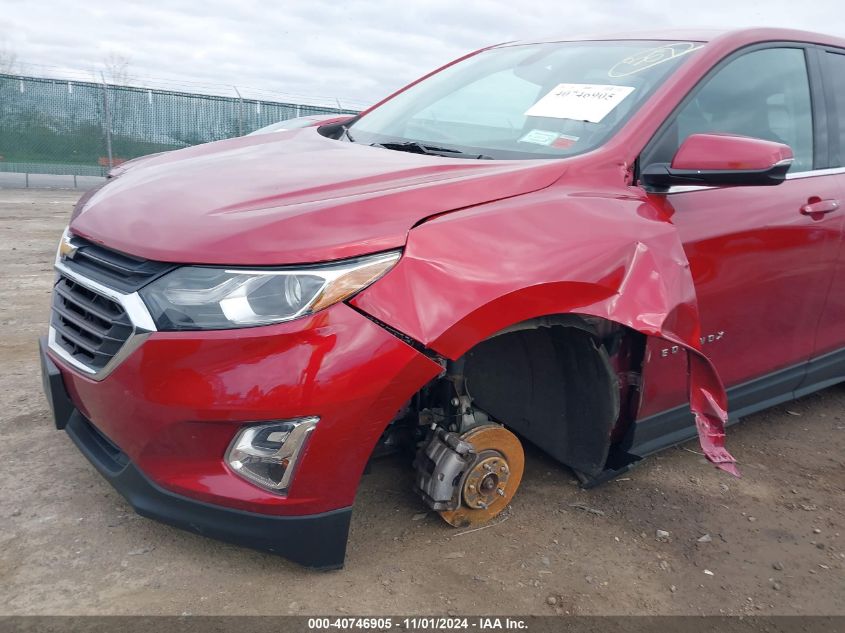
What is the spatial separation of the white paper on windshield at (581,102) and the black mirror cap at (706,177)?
279mm

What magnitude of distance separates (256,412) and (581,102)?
1584mm

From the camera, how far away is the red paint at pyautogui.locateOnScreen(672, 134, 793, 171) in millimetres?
2176

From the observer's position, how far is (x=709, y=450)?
89.3 inches

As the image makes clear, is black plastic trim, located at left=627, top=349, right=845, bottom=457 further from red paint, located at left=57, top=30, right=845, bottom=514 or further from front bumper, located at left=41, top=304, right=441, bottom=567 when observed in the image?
front bumper, located at left=41, top=304, right=441, bottom=567

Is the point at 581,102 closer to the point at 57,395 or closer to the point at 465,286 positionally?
the point at 465,286

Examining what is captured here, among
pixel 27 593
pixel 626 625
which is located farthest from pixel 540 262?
pixel 27 593

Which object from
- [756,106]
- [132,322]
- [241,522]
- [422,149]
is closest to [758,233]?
[756,106]

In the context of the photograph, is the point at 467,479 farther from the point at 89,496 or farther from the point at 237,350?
the point at 89,496

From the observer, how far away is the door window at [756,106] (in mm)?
2453

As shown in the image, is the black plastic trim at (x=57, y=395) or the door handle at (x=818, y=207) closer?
the black plastic trim at (x=57, y=395)

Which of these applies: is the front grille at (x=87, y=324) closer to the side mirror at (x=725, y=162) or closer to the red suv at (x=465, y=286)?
the red suv at (x=465, y=286)

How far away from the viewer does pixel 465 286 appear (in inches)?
73.0

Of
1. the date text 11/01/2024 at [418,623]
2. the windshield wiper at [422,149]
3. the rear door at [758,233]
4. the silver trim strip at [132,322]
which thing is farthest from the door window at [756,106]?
the silver trim strip at [132,322]

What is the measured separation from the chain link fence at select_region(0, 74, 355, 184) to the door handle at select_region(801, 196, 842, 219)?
14559 millimetres
